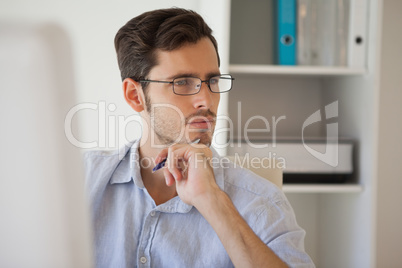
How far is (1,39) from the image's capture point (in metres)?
0.34

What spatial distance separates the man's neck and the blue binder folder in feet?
2.30

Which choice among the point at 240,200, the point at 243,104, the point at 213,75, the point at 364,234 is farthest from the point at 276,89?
the point at 240,200

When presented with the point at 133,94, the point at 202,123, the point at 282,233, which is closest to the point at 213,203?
the point at 282,233

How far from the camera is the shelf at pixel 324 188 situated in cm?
180

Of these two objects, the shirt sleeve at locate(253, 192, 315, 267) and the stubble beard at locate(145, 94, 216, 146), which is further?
the stubble beard at locate(145, 94, 216, 146)

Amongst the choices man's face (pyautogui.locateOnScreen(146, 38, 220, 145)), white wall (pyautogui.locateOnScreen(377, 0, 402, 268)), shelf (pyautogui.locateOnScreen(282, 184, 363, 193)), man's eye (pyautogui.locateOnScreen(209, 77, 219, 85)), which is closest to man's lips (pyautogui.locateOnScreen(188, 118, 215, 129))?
man's face (pyautogui.locateOnScreen(146, 38, 220, 145))

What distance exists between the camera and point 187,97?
133 centimetres

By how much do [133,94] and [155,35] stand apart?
0.66 feet

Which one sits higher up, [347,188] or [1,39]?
[1,39]

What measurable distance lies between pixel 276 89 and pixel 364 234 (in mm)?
744

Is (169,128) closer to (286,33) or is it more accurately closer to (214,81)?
(214,81)

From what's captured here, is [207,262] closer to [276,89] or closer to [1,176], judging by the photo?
[1,176]

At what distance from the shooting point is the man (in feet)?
3.53

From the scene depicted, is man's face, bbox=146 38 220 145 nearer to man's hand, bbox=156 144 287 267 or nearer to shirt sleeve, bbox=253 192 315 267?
man's hand, bbox=156 144 287 267
